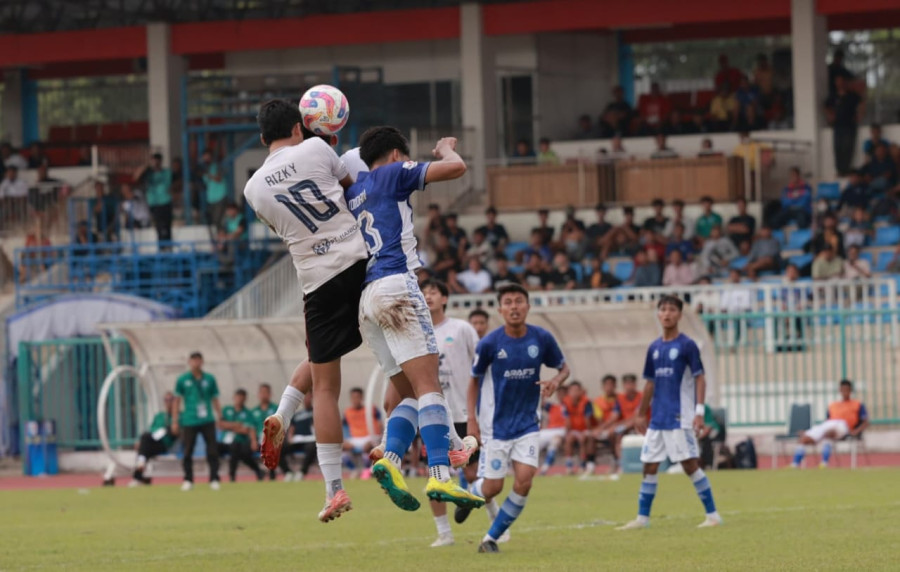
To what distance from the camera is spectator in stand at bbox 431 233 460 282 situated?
2930 centimetres

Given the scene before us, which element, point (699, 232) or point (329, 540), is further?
point (699, 232)

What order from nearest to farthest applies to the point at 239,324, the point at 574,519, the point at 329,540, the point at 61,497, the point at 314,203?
the point at 314,203 → the point at 329,540 → the point at 574,519 → the point at 61,497 → the point at 239,324

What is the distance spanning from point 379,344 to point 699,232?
2068 cm

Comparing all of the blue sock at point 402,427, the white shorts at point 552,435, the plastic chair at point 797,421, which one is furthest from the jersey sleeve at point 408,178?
the plastic chair at point 797,421

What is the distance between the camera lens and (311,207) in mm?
9711

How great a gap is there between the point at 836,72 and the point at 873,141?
111 inches

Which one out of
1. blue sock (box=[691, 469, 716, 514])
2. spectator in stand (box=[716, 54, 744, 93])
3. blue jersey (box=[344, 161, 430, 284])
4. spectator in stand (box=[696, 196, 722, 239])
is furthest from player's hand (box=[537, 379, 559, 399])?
spectator in stand (box=[716, 54, 744, 93])

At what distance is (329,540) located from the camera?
47.2 ft

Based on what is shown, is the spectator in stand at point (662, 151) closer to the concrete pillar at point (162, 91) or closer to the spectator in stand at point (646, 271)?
the spectator in stand at point (646, 271)

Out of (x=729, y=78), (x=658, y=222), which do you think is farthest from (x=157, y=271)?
(x=729, y=78)

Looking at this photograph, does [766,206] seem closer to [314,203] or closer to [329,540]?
[329,540]

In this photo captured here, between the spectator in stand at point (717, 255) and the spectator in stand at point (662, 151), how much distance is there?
12.1ft

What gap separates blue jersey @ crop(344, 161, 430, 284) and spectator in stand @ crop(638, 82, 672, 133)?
25176 mm

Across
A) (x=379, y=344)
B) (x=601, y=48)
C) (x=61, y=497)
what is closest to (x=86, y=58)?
(x=601, y=48)
